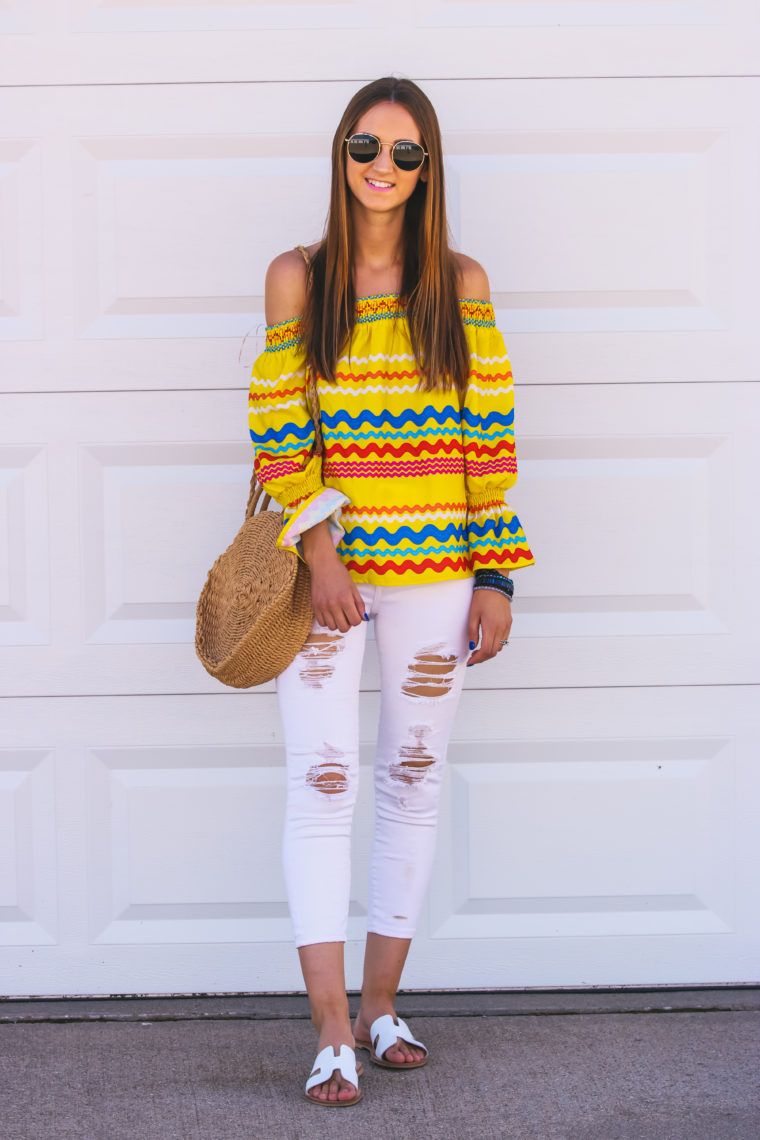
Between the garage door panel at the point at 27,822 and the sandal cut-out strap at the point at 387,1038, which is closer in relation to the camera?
the sandal cut-out strap at the point at 387,1038

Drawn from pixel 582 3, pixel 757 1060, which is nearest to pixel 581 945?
pixel 757 1060

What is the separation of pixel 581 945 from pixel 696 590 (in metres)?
0.77

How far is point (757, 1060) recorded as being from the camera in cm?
198

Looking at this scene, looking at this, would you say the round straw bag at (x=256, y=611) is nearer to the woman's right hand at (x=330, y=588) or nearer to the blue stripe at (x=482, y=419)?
the woman's right hand at (x=330, y=588)

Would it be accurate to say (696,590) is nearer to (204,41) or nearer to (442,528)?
(442,528)

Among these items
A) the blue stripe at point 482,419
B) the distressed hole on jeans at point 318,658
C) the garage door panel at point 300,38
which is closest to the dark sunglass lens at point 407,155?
the blue stripe at point 482,419

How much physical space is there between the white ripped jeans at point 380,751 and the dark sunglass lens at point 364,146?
0.70 meters

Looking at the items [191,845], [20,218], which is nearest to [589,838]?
[191,845]

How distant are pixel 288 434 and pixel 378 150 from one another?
479 mm

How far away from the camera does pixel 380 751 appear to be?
1963 millimetres

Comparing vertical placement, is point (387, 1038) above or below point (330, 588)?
below

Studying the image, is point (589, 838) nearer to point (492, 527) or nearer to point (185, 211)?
point (492, 527)

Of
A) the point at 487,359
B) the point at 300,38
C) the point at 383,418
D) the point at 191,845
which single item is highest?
the point at 300,38

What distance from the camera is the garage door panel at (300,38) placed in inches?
87.6
